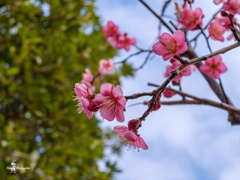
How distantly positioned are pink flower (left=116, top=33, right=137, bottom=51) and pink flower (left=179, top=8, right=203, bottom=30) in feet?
1.90

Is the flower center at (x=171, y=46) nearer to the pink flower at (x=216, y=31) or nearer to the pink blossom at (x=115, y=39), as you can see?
the pink flower at (x=216, y=31)

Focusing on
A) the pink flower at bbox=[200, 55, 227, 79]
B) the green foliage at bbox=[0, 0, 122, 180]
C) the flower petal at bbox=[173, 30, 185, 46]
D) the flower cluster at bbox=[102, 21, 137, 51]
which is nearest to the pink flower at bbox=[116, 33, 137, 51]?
the flower cluster at bbox=[102, 21, 137, 51]

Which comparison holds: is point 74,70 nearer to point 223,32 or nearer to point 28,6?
point 28,6

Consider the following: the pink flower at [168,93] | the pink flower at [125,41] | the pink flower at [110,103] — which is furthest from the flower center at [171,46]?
the pink flower at [125,41]

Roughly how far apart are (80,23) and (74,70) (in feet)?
2.34

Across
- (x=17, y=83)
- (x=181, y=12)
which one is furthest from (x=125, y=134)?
(x=17, y=83)

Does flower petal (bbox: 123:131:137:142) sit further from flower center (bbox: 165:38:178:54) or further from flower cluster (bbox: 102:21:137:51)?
flower cluster (bbox: 102:21:137:51)

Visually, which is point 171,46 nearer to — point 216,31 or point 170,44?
point 170,44

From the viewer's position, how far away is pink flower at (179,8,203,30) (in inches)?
50.4

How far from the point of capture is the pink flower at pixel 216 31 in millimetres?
1276

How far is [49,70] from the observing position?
3023mm

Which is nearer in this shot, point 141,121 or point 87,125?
point 141,121

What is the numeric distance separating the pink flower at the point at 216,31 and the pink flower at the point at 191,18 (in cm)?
7

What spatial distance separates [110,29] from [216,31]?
87cm
